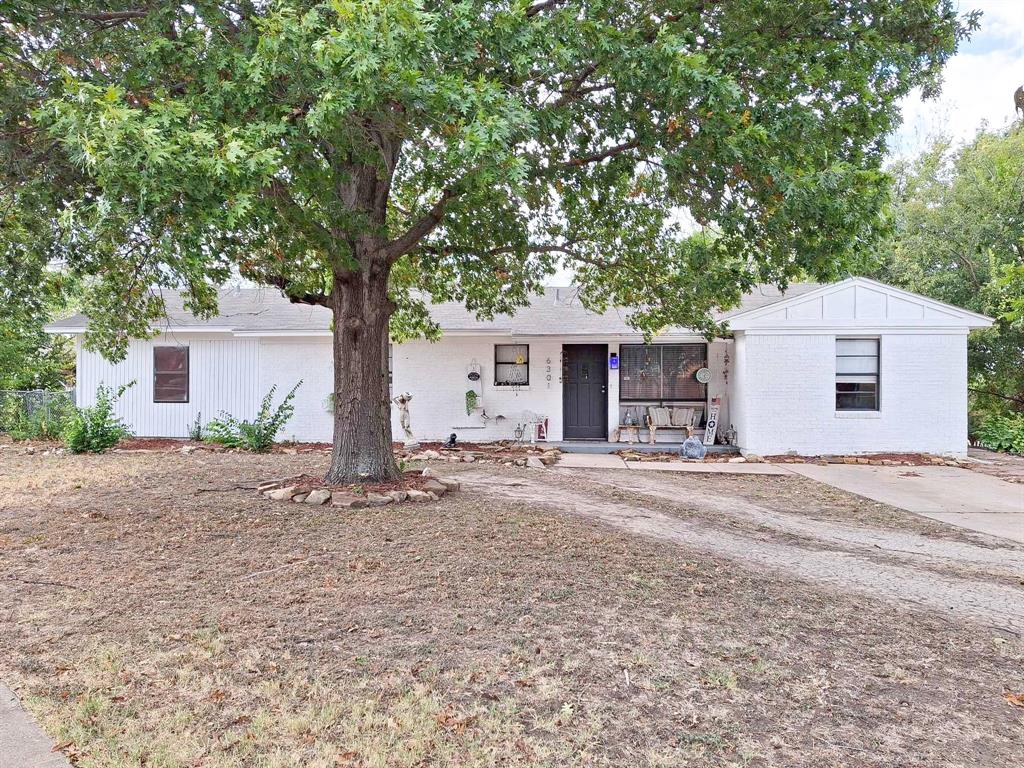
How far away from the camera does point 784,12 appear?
18.5 feet

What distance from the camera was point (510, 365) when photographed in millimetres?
13844

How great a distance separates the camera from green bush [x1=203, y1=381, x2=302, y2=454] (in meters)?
12.1

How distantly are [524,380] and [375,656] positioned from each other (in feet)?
34.6

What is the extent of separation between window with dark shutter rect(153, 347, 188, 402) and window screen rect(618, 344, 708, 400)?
9.40 meters

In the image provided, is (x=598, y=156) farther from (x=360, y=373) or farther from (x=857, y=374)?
(x=857, y=374)

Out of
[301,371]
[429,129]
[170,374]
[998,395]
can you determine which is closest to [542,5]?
[429,129]

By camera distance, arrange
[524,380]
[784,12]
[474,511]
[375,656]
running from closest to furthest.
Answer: [375,656] < [784,12] < [474,511] < [524,380]

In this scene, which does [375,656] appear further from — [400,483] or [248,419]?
[248,419]

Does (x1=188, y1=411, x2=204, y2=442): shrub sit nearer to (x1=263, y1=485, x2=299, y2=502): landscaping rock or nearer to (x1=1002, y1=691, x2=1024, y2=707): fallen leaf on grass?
(x1=263, y1=485, x2=299, y2=502): landscaping rock

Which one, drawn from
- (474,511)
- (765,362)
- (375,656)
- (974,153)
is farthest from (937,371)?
(375,656)

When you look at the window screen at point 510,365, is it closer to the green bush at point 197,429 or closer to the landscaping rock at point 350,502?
the green bush at point 197,429

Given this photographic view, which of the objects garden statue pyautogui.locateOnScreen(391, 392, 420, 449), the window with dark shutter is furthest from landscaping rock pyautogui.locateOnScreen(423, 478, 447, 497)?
the window with dark shutter

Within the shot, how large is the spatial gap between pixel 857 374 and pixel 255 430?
11.4 m

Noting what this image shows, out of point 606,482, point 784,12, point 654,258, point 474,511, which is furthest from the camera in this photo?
point 606,482
